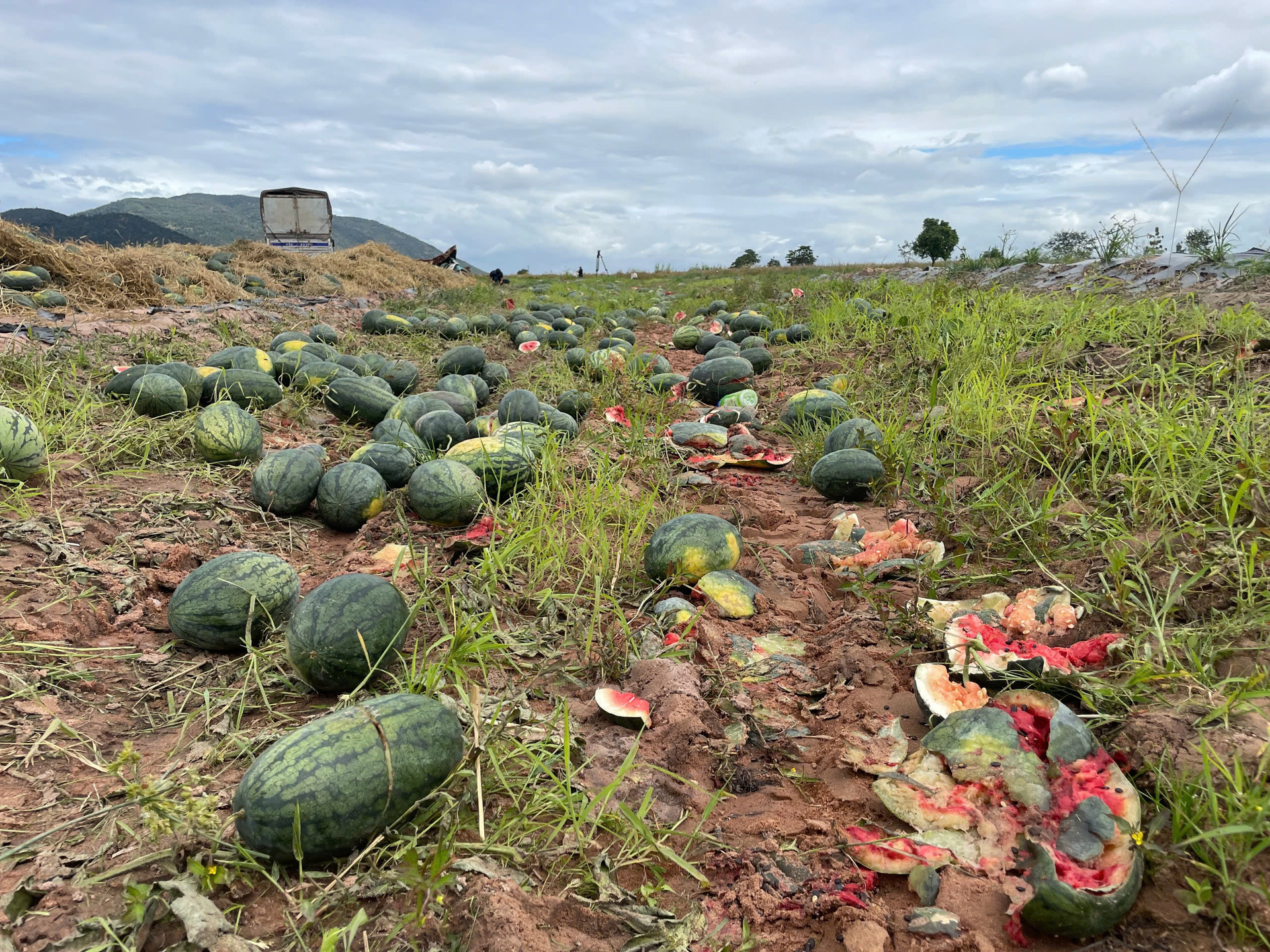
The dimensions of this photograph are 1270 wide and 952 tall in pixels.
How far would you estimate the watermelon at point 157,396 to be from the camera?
4613mm

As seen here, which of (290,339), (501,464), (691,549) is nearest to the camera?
(691,549)

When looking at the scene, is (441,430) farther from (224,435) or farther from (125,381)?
(125,381)

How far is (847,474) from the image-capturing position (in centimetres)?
405

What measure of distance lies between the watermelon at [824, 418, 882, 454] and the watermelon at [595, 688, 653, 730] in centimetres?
252

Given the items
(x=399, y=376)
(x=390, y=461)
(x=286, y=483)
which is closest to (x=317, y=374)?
(x=399, y=376)

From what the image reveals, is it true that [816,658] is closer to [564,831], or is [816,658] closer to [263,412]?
[564,831]

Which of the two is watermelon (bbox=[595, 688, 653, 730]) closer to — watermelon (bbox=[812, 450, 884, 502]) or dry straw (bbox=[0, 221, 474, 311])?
watermelon (bbox=[812, 450, 884, 502])

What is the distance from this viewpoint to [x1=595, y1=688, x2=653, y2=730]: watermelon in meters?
2.15

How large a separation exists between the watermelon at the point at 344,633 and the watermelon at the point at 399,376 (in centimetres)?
412

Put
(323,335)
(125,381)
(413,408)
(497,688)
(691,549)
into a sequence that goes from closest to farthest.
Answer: (497,688), (691,549), (125,381), (413,408), (323,335)

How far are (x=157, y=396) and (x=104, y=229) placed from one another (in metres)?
18.2

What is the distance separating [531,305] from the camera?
41.8 feet

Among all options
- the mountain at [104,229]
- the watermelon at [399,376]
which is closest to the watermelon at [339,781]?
the watermelon at [399,376]

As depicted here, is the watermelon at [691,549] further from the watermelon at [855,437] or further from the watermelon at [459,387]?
the watermelon at [459,387]
